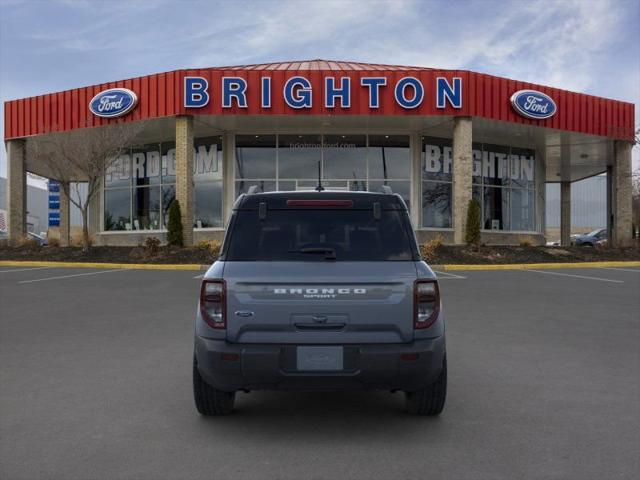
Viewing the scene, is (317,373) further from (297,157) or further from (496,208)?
(496,208)

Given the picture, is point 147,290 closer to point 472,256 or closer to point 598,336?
point 598,336

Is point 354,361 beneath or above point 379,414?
above

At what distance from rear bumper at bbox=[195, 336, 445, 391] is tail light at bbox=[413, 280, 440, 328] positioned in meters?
0.13

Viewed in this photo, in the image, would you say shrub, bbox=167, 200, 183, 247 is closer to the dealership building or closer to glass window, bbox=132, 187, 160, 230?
the dealership building

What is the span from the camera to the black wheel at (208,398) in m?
4.27

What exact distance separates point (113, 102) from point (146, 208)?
601 cm

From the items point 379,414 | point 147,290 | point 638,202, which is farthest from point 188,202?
point 638,202

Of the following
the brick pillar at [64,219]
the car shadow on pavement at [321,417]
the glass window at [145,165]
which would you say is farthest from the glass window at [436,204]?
the car shadow on pavement at [321,417]

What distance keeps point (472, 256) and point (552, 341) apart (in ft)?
42.2

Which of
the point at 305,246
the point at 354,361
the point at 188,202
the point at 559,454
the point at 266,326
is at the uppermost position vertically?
the point at 188,202

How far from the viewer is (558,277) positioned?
1569 cm

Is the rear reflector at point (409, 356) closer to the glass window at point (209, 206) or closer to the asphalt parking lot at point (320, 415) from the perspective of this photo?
the asphalt parking lot at point (320, 415)

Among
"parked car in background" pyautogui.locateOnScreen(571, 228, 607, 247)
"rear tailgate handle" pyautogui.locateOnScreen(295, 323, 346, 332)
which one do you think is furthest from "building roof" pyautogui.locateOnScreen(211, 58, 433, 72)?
"rear tailgate handle" pyautogui.locateOnScreen(295, 323, 346, 332)

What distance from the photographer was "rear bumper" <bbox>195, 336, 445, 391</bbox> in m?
3.76
